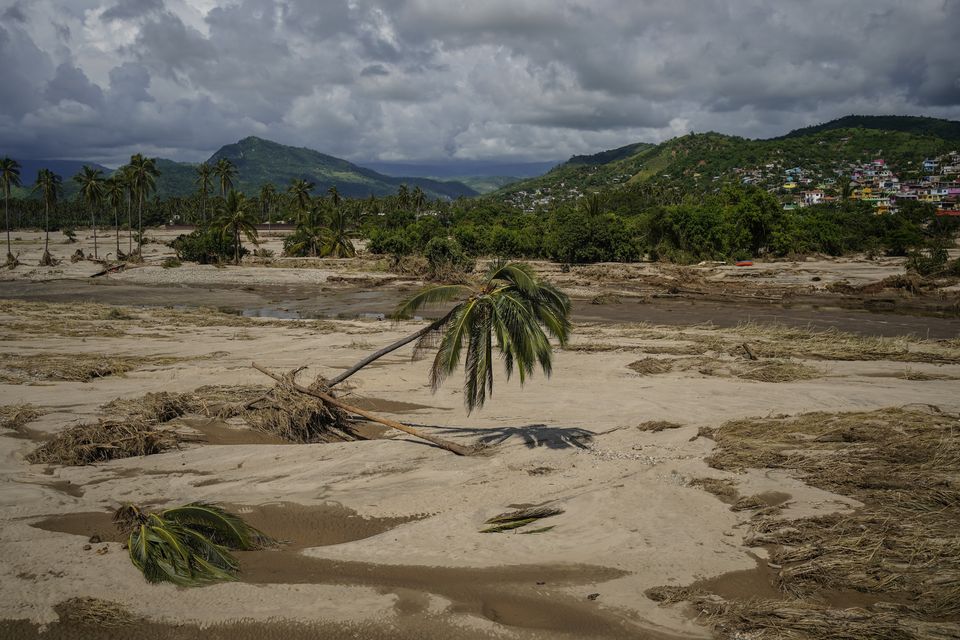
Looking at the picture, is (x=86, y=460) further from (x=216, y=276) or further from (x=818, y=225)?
(x=818, y=225)

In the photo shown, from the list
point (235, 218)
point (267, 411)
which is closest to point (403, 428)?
point (267, 411)

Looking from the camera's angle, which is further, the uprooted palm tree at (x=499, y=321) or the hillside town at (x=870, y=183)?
the hillside town at (x=870, y=183)

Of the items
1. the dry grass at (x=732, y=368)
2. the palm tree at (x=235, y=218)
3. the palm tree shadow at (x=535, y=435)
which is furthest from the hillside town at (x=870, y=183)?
the palm tree shadow at (x=535, y=435)

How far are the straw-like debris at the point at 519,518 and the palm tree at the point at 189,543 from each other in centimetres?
320

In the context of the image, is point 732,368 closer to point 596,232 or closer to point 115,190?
point 596,232

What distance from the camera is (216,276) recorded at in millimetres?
55281

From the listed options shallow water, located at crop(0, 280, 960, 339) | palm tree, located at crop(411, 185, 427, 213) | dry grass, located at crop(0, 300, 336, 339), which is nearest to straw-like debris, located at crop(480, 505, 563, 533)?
dry grass, located at crop(0, 300, 336, 339)

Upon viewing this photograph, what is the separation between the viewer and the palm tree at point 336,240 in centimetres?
6844

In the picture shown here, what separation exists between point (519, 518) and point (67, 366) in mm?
16550

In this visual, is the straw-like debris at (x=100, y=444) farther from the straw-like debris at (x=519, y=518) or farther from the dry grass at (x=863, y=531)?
the dry grass at (x=863, y=531)

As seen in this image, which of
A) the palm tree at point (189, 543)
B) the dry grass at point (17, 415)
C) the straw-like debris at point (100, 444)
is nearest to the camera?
the palm tree at point (189, 543)

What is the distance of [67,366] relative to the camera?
64.2 ft

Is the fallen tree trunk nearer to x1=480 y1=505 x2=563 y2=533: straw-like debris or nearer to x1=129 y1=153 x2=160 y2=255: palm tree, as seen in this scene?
x1=480 y1=505 x2=563 y2=533: straw-like debris

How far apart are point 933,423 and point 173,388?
18.2 metres
